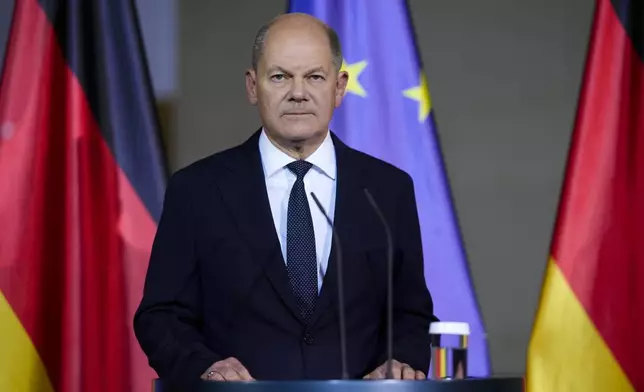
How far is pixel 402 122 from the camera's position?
302 cm

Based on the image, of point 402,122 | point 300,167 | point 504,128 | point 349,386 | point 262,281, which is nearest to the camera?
point 349,386

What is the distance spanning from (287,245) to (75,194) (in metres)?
1.04

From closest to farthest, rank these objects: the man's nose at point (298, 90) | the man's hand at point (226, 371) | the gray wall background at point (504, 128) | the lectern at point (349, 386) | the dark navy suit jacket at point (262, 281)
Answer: the lectern at point (349, 386), the man's hand at point (226, 371), the dark navy suit jacket at point (262, 281), the man's nose at point (298, 90), the gray wall background at point (504, 128)

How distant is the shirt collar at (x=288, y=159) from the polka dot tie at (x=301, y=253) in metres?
0.08

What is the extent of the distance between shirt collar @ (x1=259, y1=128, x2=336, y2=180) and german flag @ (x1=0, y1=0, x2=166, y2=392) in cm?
83

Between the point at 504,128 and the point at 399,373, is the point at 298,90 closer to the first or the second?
the point at 399,373

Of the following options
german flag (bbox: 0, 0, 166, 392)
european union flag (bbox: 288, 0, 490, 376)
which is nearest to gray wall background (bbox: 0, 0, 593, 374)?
european union flag (bbox: 288, 0, 490, 376)

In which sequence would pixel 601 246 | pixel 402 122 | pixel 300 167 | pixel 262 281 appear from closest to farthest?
pixel 262 281, pixel 300 167, pixel 601 246, pixel 402 122

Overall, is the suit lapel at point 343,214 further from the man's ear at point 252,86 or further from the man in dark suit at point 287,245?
the man's ear at point 252,86

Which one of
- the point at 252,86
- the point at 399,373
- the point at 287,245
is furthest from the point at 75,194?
the point at 399,373

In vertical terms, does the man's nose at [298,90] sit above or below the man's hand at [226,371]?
above

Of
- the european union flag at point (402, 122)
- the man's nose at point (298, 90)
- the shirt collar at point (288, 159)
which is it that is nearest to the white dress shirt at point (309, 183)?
the shirt collar at point (288, 159)

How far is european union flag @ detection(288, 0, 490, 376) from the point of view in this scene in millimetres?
2955

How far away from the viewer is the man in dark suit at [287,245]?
205 cm
